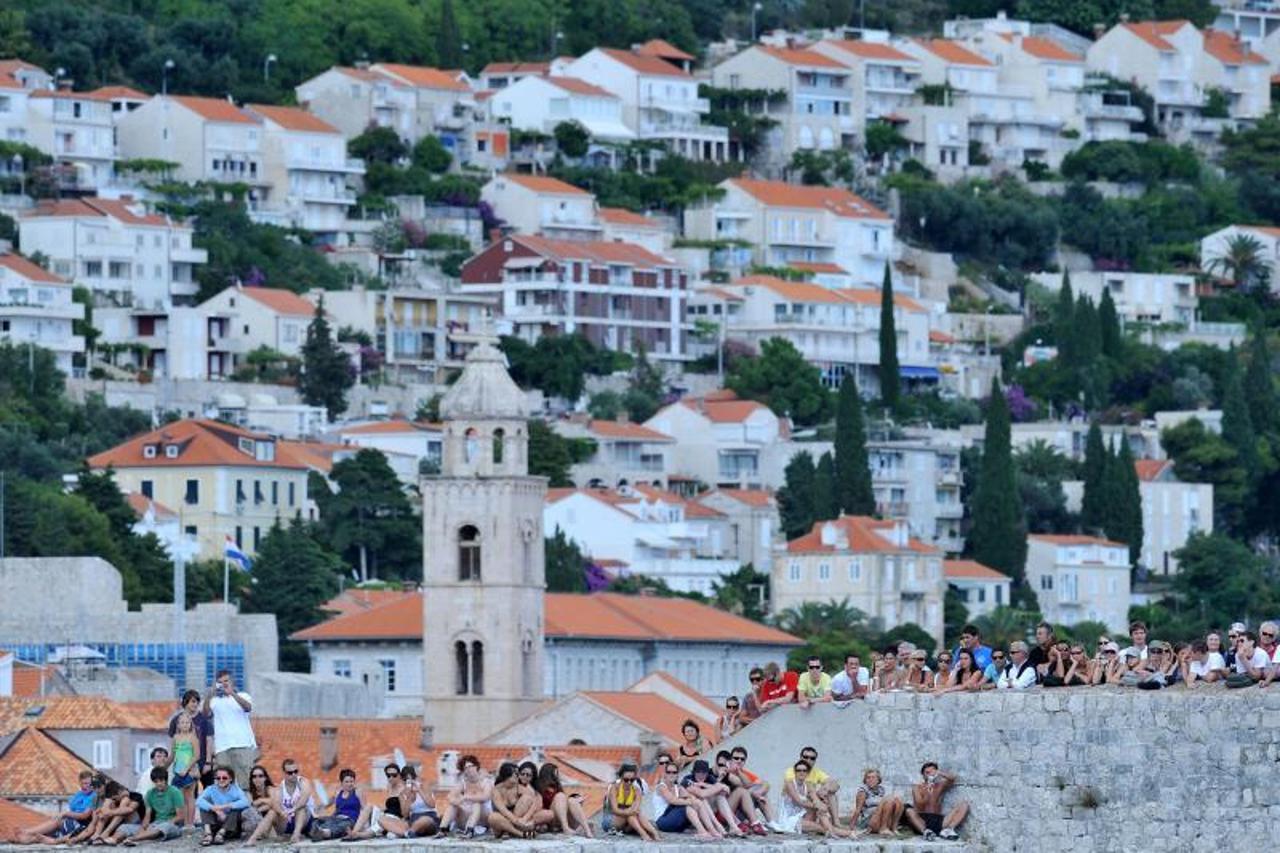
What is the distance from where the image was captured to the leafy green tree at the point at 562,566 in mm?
114000

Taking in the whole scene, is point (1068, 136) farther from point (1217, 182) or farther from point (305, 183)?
point (305, 183)

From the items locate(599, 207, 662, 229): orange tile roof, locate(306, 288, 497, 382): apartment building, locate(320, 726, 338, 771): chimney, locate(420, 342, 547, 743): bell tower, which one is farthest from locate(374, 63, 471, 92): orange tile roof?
locate(320, 726, 338, 771): chimney

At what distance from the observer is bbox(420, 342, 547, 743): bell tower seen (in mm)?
90812

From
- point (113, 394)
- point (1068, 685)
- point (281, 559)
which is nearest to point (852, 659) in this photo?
point (1068, 685)

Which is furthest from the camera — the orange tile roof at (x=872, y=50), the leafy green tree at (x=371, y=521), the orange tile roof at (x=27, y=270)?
the orange tile roof at (x=872, y=50)

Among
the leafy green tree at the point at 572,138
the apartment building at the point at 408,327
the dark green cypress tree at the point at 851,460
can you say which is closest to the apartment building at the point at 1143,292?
the leafy green tree at the point at 572,138

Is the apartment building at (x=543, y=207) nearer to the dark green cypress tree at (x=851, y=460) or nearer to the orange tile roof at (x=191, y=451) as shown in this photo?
the dark green cypress tree at (x=851, y=460)

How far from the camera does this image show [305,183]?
496 feet

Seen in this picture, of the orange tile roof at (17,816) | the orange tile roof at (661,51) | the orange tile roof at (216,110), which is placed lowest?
the orange tile roof at (17,816)

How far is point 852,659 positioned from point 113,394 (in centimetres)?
10295

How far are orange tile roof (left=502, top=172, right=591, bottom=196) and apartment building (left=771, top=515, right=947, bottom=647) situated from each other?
3060 cm

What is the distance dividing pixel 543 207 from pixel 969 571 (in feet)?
97.2

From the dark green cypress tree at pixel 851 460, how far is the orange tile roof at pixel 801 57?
3720cm

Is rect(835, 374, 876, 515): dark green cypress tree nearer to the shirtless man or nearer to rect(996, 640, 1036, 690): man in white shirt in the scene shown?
rect(996, 640, 1036, 690): man in white shirt
